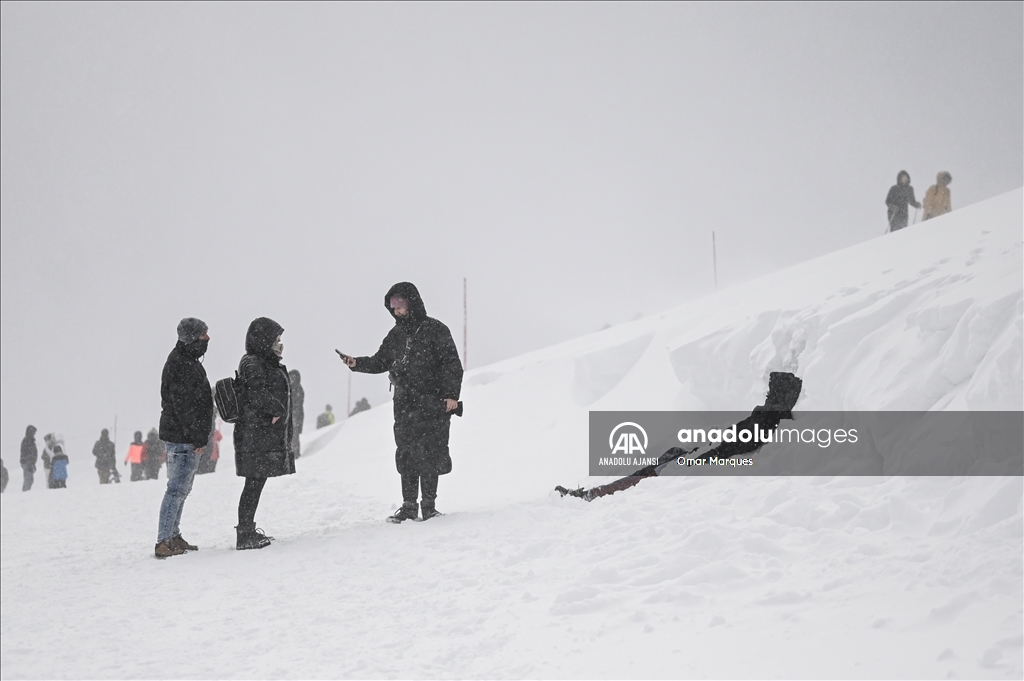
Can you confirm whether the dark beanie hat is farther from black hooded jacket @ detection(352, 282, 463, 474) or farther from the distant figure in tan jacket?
the distant figure in tan jacket

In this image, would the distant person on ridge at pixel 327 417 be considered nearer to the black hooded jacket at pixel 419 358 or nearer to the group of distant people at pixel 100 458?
the group of distant people at pixel 100 458

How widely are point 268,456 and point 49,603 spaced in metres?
1.66

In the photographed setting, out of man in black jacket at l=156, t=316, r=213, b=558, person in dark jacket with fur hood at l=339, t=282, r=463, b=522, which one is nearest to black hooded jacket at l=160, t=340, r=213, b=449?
man in black jacket at l=156, t=316, r=213, b=558

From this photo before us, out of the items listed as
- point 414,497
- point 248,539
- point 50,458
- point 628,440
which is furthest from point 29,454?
point 628,440

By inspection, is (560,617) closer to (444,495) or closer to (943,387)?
(943,387)

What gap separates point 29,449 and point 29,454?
0.12 meters

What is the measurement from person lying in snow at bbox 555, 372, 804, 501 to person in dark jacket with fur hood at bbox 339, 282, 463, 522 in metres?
1.21

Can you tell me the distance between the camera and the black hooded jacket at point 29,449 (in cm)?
1591

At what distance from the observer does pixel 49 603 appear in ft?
14.7

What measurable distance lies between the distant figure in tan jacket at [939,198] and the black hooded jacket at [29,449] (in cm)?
2045

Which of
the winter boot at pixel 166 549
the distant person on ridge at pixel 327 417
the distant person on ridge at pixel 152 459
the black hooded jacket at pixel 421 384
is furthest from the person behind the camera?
the distant person on ridge at pixel 327 417

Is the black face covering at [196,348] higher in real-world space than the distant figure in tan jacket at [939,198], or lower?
lower

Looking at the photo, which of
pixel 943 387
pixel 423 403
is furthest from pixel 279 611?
pixel 943 387

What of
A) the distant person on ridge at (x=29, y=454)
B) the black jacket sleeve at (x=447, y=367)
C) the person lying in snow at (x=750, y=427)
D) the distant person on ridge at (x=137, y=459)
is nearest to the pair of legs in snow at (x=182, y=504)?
the black jacket sleeve at (x=447, y=367)
